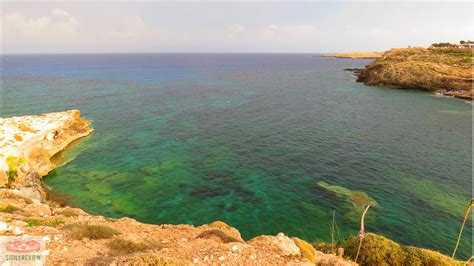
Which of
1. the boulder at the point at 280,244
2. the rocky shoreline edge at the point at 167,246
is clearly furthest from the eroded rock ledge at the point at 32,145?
the boulder at the point at 280,244

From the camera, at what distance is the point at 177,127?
2714 inches

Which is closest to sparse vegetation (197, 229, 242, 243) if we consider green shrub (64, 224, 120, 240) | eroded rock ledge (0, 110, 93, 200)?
green shrub (64, 224, 120, 240)

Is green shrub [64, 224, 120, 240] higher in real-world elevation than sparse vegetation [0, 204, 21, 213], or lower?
higher

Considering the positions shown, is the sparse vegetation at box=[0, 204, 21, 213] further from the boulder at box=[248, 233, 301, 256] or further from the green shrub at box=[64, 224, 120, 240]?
the boulder at box=[248, 233, 301, 256]

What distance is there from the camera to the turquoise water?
33.4 meters

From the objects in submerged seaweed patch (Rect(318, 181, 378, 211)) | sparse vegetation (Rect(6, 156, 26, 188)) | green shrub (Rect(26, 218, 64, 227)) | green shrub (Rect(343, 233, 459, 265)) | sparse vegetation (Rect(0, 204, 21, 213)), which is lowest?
submerged seaweed patch (Rect(318, 181, 378, 211))

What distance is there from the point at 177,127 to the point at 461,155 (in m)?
65.3

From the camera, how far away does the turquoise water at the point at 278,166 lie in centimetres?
3344

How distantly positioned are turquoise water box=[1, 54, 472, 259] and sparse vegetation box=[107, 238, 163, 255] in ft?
55.3

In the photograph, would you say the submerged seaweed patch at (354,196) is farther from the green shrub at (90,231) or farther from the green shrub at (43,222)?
the green shrub at (43,222)

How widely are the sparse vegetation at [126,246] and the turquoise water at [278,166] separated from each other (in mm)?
16844

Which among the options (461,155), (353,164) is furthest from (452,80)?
(353,164)

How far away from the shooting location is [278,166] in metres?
46.4

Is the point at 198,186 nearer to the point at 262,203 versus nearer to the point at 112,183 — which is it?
the point at 262,203
